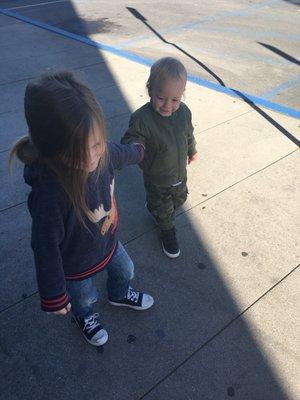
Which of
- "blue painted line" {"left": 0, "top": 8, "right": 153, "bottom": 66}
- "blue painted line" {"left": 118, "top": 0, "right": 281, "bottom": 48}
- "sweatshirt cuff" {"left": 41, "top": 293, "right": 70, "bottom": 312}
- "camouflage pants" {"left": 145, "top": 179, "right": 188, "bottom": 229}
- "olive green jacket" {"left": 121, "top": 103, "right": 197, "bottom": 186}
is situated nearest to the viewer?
"sweatshirt cuff" {"left": 41, "top": 293, "right": 70, "bottom": 312}

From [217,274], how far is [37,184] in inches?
64.4

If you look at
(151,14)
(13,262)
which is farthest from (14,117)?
(151,14)

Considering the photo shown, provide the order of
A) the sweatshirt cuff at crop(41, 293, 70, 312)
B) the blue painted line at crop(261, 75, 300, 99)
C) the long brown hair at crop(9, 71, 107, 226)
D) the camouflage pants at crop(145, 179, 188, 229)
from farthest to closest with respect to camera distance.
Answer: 1. the blue painted line at crop(261, 75, 300, 99)
2. the camouflage pants at crop(145, 179, 188, 229)
3. the sweatshirt cuff at crop(41, 293, 70, 312)
4. the long brown hair at crop(9, 71, 107, 226)

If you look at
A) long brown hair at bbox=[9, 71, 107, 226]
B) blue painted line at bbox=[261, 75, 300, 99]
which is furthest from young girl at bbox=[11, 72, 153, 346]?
blue painted line at bbox=[261, 75, 300, 99]

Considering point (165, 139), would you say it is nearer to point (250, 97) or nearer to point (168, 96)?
point (168, 96)

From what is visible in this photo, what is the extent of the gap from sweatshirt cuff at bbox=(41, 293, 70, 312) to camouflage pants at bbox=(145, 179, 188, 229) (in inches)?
47.8

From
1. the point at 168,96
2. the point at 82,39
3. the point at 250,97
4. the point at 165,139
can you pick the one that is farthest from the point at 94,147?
the point at 82,39

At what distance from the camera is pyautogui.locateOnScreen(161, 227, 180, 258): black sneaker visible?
2.81 m

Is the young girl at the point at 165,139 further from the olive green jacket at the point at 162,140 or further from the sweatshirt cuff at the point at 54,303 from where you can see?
the sweatshirt cuff at the point at 54,303

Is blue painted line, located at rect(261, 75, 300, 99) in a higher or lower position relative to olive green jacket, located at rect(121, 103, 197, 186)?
lower

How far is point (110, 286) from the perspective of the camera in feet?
7.72

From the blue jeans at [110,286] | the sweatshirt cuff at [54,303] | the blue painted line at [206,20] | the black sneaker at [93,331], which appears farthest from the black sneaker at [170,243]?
the blue painted line at [206,20]

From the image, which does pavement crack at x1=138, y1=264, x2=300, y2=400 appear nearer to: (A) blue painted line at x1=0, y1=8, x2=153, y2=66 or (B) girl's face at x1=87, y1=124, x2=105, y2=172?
(B) girl's face at x1=87, y1=124, x2=105, y2=172

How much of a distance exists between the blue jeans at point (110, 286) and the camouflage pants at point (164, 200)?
0.62 m
